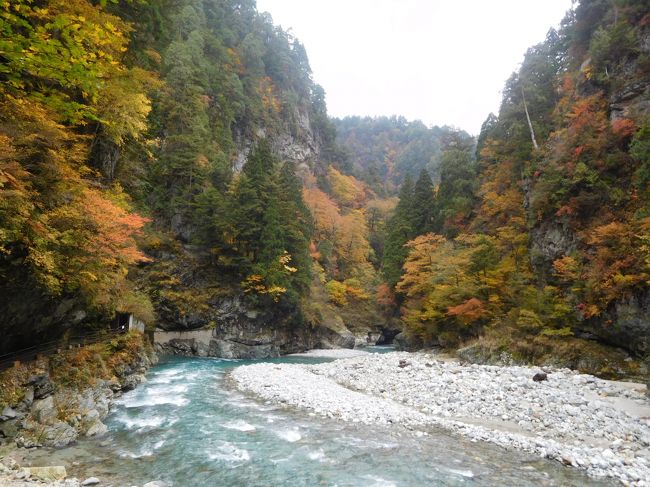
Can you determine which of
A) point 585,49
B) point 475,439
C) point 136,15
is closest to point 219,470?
point 475,439

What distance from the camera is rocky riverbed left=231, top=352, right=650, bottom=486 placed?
30.0 feet

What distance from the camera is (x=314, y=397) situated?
13.7 metres

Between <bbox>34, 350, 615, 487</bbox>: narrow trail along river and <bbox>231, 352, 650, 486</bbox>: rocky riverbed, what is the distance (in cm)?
76

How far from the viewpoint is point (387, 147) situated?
111 metres

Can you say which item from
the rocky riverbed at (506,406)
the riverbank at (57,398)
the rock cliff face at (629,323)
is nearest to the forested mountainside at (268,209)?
the rock cliff face at (629,323)

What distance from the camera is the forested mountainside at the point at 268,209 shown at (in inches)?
332

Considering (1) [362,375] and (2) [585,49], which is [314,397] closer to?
(1) [362,375]

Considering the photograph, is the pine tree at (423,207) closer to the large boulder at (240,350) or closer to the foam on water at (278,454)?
the large boulder at (240,350)

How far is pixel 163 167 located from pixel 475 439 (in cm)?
3230

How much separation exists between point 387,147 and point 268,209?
87.4m

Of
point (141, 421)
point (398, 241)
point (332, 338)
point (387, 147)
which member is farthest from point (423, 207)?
Result: point (387, 147)

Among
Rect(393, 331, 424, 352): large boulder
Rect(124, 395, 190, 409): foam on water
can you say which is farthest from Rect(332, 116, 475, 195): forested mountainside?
Rect(124, 395, 190, 409): foam on water

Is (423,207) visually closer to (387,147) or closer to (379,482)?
(379,482)

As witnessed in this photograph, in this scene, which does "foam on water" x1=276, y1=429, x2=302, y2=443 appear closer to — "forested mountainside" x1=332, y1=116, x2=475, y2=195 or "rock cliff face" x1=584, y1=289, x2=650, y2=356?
"rock cliff face" x1=584, y1=289, x2=650, y2=356
